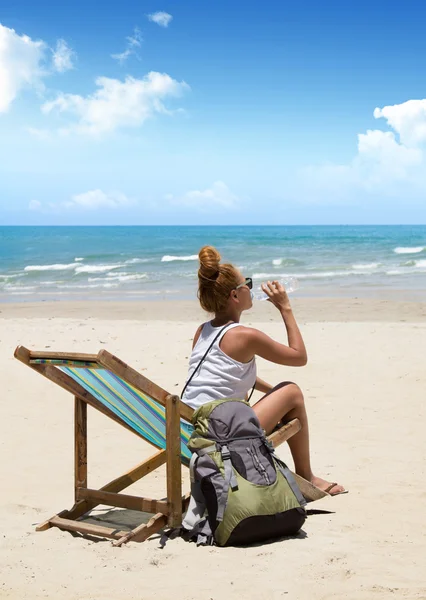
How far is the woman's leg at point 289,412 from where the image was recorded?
3675 mm

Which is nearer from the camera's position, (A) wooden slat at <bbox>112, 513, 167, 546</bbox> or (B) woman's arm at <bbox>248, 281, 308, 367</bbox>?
(A) wooden slat at <bbox>112, 513, 167, 546</bbox>

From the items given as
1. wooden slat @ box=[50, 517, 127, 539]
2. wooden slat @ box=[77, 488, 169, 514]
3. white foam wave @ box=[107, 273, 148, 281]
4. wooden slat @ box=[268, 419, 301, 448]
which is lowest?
wooden slat @ box=[50, 517, 127, 539]

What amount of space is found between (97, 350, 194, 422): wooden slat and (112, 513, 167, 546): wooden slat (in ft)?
1.71

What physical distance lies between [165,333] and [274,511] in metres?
7.05

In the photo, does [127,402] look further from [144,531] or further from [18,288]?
[18,288]

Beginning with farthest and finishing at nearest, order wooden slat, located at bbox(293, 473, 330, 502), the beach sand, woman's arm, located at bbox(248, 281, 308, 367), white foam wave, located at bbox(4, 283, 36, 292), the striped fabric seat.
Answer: white foam wave, located at bbox(4, 283, 36, 292) → wooden slat, located at bbox(293, 473, 330, 502) → woman's arm, located at bbox(248, 281, 308, 367) → the striped fabric seat → the beach sand

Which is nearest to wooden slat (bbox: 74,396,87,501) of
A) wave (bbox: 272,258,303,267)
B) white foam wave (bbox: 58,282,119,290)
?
white foam wave (bbox: 58,282,119,290)

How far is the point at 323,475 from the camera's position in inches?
181

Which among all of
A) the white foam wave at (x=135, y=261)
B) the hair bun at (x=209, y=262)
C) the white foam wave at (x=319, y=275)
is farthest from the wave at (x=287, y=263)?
the hair bun at (x=209, y=262)

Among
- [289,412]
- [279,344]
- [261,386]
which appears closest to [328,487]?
[289,412]

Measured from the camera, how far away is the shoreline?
13336mm

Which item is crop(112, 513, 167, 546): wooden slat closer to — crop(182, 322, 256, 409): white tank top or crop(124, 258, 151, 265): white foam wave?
crop(182, 322, 256, 409): white tank top

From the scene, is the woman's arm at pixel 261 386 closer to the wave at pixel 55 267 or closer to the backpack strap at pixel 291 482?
the backpack strap at pixel 291 482

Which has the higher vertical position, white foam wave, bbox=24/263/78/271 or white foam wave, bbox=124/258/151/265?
white foam wave, bbox=124/258/151/265
